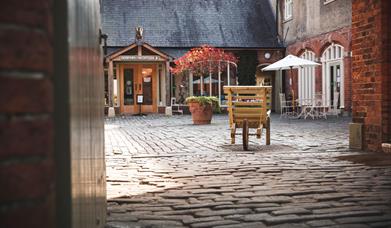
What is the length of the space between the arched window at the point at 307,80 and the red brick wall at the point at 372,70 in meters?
14.7

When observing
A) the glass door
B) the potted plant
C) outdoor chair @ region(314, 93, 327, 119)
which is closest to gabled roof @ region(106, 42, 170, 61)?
the glass door

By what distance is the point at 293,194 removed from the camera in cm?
411

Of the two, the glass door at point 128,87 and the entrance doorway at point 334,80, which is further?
the glass door at point 128,87

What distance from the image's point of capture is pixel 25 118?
0.85 meters

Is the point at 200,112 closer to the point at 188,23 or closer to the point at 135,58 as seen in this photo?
the point at 135,58

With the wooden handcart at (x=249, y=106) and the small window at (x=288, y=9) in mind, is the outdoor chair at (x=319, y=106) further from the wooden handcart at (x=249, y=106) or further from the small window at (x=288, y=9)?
the wooden handcart at (x=249, y=106)

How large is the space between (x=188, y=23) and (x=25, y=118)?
26287 millimetres

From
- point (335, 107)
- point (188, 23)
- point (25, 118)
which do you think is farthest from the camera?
point (188, 23)

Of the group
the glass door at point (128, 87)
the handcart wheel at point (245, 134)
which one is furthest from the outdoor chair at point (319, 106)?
the handcart wheel at point (245, 134)

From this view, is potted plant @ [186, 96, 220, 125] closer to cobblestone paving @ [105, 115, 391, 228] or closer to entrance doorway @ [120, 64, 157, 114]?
cobblestone paving @ [105, 115, 391, 228]

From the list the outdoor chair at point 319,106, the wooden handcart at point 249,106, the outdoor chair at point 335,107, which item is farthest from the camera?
the outdoor chair at point 335,107

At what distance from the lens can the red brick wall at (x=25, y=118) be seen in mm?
822

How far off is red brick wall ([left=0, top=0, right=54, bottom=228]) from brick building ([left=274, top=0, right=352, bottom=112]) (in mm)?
18917

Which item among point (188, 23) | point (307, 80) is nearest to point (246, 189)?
point (307, 80)
